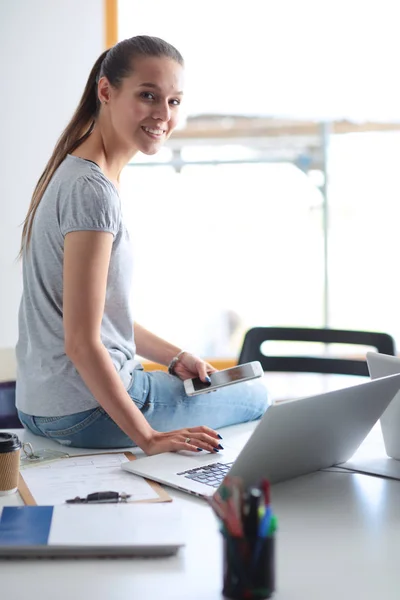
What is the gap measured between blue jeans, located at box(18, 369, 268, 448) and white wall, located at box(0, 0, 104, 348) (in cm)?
201

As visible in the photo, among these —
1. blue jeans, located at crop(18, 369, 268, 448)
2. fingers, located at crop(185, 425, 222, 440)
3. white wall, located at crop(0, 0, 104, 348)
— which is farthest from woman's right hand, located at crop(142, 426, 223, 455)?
white wall, located at crop(0, 0, 104, 348)

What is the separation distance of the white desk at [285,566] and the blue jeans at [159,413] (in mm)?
438

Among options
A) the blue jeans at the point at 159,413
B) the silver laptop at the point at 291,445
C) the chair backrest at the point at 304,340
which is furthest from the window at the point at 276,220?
the silver laptop at the point at 291,445

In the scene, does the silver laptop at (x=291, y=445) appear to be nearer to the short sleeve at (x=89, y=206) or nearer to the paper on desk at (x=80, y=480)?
the paper on desk at (x=80, y=480)

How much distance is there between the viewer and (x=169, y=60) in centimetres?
178

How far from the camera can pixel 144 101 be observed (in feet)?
5.88

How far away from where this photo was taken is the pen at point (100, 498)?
116 centimetres

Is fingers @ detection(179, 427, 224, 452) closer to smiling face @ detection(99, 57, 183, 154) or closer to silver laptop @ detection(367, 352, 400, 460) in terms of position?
silver laptop @ detection(367, 352, 400, 460)

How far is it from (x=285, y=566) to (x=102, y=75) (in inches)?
50.0

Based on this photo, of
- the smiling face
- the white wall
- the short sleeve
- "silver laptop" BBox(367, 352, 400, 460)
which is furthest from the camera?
the white wall

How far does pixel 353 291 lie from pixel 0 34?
2.28 metres

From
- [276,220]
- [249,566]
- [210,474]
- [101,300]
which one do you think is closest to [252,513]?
[249,566]

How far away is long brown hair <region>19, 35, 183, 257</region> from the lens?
1.77m

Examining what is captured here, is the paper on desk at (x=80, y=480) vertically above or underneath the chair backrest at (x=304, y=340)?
underneath
